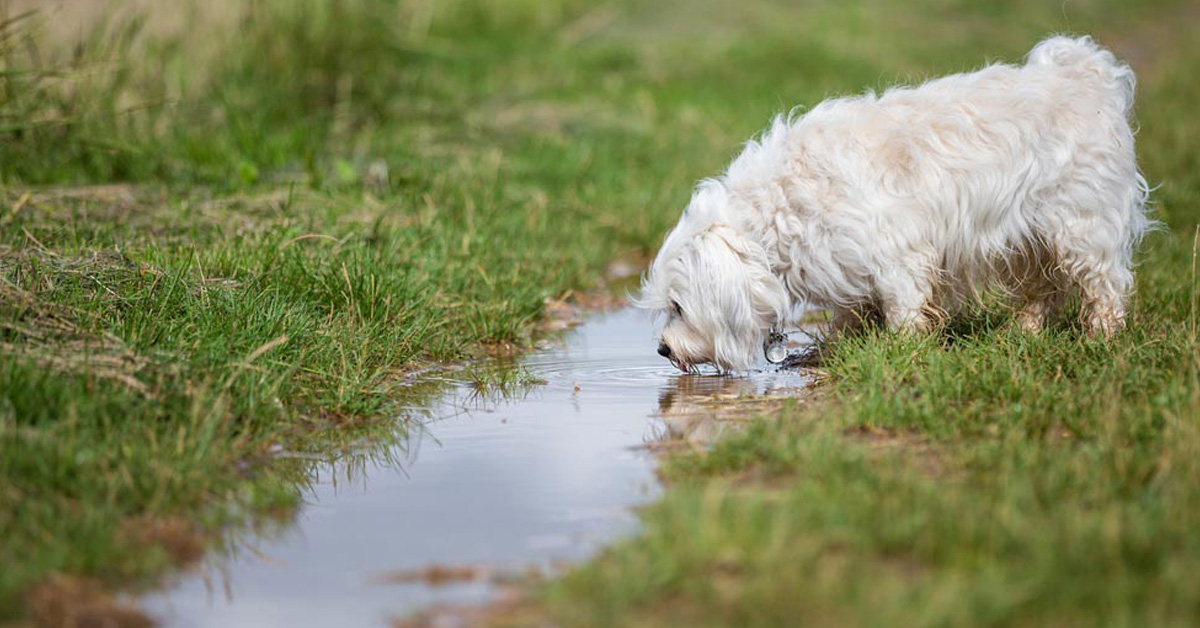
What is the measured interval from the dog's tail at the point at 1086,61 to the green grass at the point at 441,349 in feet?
1.26

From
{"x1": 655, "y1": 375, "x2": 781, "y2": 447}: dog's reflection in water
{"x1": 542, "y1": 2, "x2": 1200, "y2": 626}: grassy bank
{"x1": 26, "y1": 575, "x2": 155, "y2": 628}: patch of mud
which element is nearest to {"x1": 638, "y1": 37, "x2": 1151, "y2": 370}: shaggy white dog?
{"x1": 655, "y1": 375, "x2": 781, "y2": 447}: dog's reflection in water

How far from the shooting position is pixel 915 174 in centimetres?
563

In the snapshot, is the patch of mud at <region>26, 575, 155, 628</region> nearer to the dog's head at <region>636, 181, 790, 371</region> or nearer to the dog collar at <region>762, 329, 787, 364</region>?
the dog's head at <region>636, 181, 790, 371</region>

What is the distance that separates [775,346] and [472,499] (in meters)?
2.30

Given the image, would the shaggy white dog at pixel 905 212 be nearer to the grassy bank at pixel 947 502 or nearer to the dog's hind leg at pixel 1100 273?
the dog's hind leg at pixel 1100 273

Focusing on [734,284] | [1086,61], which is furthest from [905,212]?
[1086,61]

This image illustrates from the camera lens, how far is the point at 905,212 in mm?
5598

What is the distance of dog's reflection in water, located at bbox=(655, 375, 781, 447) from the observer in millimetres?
5000

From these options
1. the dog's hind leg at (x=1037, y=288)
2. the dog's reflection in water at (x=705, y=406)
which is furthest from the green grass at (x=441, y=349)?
the dog's reflection in water at (x=705, y=406)

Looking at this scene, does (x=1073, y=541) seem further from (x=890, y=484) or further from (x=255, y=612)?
(x=255, y=612)

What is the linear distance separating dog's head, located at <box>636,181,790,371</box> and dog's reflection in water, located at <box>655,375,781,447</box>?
98 millimetres

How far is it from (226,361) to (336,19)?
647 cm

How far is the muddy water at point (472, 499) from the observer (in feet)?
11.7

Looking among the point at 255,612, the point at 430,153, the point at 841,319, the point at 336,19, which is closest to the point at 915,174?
the point at 841,319
